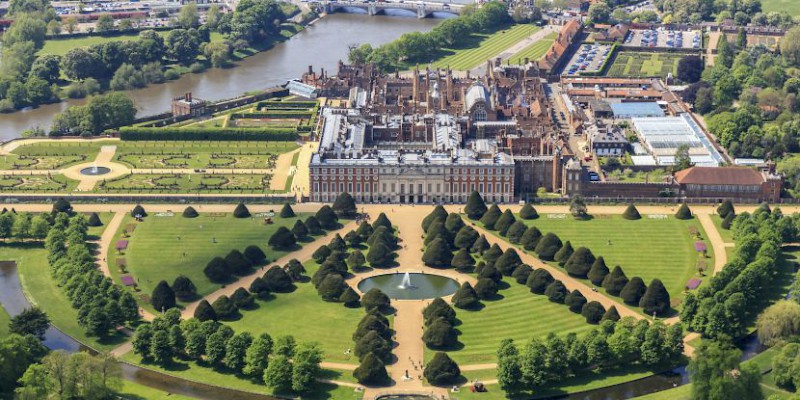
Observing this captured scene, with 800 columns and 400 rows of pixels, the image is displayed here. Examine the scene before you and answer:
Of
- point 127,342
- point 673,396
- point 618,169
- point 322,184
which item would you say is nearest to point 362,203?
point 322,184

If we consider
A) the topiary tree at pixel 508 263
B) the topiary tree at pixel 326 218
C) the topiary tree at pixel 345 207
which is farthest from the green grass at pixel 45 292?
the topiary tree at pixel 508 263

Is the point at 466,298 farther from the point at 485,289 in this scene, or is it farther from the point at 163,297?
the point at 163,297

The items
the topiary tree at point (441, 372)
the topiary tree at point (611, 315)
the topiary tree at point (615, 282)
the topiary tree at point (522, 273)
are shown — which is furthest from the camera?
the topiary tree at point (522, 273)

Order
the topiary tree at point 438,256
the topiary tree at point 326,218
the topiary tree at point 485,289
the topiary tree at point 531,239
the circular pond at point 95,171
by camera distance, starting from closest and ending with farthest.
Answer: the topiary tree at point 485,289 → the topiary tree at point 438,256 → the topiary tree at point 531,239 → the topiary tree at point 326,218 → the circular pond at point 95,171

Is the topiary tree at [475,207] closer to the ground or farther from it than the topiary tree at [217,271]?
farther from it

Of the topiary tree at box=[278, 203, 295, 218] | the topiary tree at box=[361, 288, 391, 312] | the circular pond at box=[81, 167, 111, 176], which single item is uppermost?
the circular pond at box=[81, 167, 111, 176]

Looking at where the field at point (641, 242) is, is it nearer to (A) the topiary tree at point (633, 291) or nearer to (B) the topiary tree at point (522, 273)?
(A) the topiary tree at point (633, 291)

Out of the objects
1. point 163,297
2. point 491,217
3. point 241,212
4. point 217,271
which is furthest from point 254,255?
point 491,217

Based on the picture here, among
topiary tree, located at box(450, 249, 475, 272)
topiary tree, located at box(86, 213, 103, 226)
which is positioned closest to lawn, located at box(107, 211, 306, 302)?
topiary tree, located at box(86, 213, 103, 226)

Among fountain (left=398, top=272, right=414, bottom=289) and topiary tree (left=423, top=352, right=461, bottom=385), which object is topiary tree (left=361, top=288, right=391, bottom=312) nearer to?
fountain (left=398, top=272, right=414, bottom=289)
